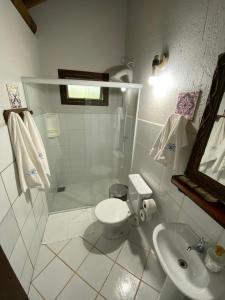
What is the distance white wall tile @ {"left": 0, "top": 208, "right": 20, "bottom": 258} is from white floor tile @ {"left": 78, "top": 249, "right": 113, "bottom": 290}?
2.50 feet

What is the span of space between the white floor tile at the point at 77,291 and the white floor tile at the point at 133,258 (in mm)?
363

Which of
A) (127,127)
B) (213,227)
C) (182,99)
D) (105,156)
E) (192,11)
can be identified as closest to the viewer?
(213,227)

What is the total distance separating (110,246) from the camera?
1574 millimetres

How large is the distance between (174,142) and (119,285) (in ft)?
4.54

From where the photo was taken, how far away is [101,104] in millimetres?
2014

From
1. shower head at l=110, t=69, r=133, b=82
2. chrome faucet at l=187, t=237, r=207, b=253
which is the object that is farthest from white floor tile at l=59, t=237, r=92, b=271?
shower head at l=110, t=69, r=133, b=82

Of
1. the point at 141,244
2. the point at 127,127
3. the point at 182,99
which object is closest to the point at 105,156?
the point at 127,127

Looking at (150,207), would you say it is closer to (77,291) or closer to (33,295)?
(77,291)

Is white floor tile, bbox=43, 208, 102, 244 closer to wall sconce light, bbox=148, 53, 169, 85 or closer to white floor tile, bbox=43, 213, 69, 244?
white floor tile, bbox=43, 213, 69, 244

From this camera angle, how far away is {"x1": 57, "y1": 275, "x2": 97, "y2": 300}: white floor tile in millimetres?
1170

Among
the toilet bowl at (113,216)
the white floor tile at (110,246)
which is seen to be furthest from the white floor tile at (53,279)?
the toilet bowl at (113,216)

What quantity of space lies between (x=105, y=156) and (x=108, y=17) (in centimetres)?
195

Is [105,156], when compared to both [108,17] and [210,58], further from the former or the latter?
[108,17]

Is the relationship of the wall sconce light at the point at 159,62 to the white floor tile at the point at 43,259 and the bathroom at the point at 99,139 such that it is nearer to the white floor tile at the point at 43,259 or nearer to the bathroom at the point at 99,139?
the bathroom at the point at 99,139
